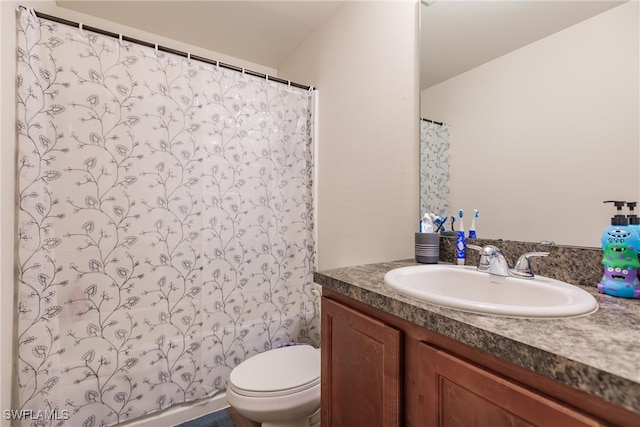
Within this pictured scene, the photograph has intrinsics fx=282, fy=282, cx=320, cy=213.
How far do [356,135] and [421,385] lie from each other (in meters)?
1.25

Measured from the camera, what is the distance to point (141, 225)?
4.50 feet

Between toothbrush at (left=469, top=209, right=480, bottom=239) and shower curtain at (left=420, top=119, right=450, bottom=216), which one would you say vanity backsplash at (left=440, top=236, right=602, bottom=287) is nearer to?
toothbrush at (left=469, top=209, right=480, bottom=239)

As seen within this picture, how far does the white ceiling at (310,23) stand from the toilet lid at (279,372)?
141 cm

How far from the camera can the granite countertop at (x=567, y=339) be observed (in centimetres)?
38

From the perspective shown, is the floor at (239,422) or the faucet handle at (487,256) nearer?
the faucet handle at (487,256)

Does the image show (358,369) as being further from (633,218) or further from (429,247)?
(633,218)

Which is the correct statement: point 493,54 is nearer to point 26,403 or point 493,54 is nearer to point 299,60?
point 299,60

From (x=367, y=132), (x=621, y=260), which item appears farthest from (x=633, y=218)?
(x=367, y=132)

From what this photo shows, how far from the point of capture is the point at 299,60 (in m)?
2.09

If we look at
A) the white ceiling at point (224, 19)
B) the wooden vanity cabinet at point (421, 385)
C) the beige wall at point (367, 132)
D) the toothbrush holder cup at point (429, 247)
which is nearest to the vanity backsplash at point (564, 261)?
the toothbrush holder cup at point (429, 247)

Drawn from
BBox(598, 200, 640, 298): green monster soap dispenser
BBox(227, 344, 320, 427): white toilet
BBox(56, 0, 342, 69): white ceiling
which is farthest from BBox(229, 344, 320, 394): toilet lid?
BBox(56, 0, 342, 69): white ceiling

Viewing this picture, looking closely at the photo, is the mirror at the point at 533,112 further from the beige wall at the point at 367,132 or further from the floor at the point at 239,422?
the floor at the point at 239,422

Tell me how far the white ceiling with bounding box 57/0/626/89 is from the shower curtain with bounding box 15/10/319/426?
0.46 metres

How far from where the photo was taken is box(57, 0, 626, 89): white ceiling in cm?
97
